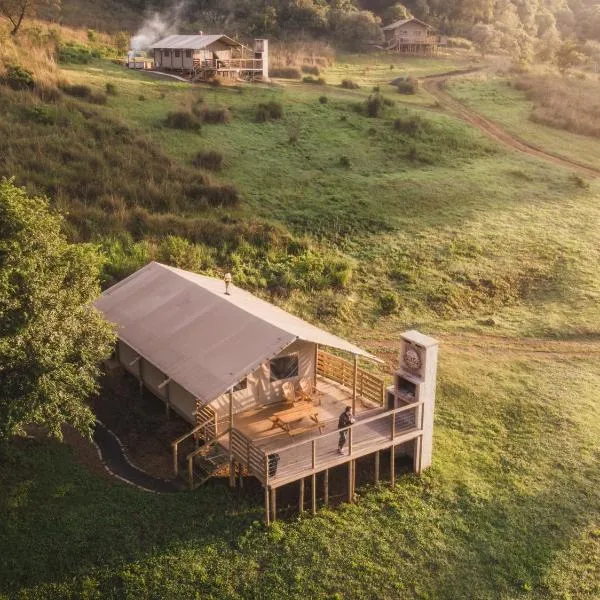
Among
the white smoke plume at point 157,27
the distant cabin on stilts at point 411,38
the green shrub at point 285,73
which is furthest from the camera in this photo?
the distant cabin on stilts at point 411,38

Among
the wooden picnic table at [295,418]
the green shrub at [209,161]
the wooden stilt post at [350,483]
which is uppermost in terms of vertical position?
the green shrub at [209,161]

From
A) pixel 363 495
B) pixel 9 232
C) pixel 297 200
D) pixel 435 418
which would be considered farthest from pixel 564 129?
pixel 9 232

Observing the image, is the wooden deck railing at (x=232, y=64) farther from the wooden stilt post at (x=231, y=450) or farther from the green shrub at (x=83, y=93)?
the wooden stilt post at (x=231, y=450)

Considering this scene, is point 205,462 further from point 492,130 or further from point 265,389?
point 492,130

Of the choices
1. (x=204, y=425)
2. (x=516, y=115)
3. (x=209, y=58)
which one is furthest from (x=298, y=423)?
(x=516, y=115)

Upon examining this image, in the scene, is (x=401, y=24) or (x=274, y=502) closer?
(x=274, y=502)

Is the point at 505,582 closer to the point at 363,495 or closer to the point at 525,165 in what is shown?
the point at 363,495

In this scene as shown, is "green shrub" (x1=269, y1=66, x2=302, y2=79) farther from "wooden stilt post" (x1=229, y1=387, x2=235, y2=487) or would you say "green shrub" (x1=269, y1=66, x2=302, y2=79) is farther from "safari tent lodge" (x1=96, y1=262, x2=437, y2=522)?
"wooden stilt post" (x1=229, y1=387, x2=235, y2=487)

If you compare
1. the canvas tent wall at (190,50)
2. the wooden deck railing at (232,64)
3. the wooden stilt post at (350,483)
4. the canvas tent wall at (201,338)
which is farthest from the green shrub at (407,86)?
the wooden stilt post at (350,483)
